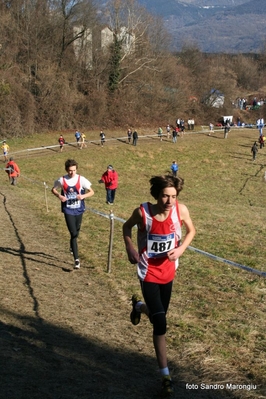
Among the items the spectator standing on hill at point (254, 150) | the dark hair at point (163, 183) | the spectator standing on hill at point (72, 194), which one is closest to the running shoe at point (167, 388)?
the dark hair at point (163, 183)

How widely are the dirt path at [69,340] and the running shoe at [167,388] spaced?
126 mm

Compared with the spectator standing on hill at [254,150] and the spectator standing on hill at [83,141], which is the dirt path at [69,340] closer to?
the spectator standing on hill at [83,141]

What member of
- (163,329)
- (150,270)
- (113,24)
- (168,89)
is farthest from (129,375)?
(168,89)

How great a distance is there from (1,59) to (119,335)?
46.0 meters

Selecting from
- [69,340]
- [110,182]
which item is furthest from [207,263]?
[110,182]

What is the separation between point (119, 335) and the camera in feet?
19.0

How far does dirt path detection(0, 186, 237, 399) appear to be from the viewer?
4383 millimetres

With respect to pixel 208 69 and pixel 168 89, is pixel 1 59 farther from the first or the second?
pixel 208 69

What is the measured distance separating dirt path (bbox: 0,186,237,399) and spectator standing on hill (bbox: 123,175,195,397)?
2.04 feet

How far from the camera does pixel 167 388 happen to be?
13.8ft

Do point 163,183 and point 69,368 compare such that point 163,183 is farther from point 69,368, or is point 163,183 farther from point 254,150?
point 254,150

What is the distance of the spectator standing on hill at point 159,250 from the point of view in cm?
433

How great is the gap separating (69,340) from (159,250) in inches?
78.9

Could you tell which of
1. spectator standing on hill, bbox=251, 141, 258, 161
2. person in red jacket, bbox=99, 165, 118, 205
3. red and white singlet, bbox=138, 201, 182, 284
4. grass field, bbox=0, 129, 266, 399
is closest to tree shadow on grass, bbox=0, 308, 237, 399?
grass field, bbox=0, 129, 266, 399
